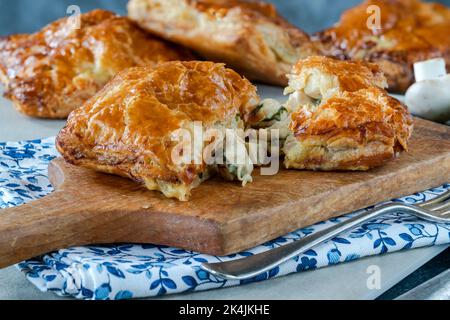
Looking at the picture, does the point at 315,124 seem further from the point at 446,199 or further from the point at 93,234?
the point at 93,234

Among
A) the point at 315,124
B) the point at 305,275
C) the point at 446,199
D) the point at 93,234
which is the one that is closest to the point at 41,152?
the point at 93,234

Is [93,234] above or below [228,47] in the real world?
below

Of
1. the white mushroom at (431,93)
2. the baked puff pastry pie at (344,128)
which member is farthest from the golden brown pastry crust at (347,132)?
the white mushroom at (431,93)

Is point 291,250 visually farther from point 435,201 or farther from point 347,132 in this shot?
point 435,201

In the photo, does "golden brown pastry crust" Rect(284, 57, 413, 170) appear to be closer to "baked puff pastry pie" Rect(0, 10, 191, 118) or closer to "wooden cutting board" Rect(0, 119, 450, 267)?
"wooden cutting board" Rect(0, 119, 450, 267)

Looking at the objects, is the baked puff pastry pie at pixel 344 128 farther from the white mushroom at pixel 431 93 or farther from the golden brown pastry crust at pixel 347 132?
the white mushroom at pixel 431 93

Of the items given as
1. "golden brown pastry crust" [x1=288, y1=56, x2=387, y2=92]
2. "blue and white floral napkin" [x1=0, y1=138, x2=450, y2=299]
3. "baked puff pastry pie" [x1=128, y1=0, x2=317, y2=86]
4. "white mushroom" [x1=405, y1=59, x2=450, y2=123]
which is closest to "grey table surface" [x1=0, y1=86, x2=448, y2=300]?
"blue and white floral napkin" [x1=0, y1=138, x2=450, y2=299]

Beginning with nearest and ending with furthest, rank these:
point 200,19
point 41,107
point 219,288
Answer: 1. point 219,288
2. point 41,107
3. point 200,19
